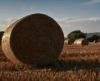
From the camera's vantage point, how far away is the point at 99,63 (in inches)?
372

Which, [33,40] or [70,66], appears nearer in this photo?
[70,66]

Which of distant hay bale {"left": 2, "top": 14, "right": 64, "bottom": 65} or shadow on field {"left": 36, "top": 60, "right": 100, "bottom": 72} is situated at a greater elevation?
distant hay bale {"left": 2, "top": 14, "right": 64, "bottom": 65}

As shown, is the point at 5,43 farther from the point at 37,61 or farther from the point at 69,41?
the point at 69,41

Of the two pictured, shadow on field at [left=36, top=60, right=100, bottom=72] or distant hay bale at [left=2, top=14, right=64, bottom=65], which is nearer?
shadow on field at [left=36, top=60, right=100, bottom=72]

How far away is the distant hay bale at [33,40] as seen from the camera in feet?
30.2

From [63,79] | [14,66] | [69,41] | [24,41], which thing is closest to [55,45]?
[24,41]

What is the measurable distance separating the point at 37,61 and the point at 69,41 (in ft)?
63.7

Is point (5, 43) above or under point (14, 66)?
above

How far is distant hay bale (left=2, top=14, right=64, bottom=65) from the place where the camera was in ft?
Result: 30.2

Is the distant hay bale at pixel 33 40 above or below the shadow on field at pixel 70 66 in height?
above

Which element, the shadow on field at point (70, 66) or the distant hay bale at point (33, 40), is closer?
the shadow on field at point (70, 66)

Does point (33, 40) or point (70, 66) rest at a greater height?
point (33, 40)

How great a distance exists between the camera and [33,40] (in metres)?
9.47

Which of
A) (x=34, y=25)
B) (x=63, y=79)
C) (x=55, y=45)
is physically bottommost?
(x=63, y=79)
